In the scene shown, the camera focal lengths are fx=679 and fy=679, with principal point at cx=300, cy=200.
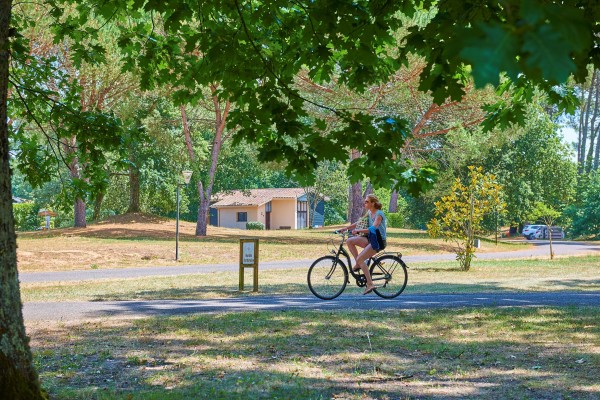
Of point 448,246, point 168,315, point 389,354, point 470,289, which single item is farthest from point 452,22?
point 448,246

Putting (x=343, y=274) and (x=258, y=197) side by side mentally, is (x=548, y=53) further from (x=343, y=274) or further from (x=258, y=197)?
(x=258, y=197)

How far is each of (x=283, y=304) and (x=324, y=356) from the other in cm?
439

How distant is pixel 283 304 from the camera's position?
35.5 ft

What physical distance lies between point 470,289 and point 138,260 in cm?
1322

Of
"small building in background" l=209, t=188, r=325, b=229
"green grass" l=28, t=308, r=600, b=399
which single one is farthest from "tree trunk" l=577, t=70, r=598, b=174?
"green grass" l=28, t=308, r=600, b=399

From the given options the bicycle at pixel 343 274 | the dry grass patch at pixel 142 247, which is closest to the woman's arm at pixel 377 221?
the bicycle at pixel 343 274

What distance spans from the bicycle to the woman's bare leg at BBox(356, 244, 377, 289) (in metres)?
0.11

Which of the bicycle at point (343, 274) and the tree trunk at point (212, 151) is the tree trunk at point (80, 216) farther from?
the bicycle at point (343, 274)

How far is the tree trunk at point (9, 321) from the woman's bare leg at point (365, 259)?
7.16 metres

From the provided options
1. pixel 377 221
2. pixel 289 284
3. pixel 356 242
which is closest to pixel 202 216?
pixel 289 284

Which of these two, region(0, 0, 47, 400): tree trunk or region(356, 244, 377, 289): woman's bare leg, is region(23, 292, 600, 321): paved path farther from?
region(0, 0, 47, 400): tree trunk

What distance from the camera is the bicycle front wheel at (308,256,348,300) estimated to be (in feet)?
37.3

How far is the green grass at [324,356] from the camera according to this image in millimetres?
5273

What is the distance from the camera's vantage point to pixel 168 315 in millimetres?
9430
